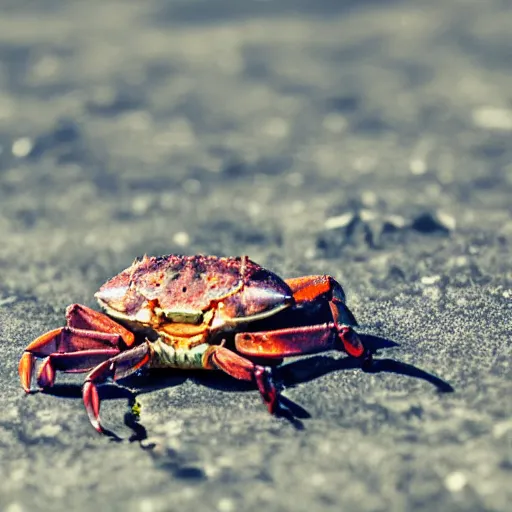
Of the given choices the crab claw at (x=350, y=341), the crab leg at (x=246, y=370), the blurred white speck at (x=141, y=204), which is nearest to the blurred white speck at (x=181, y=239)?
the blurred white speck at (x=141, y=204)

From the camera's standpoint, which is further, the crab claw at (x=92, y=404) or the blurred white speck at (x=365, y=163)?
the blurred white speck at (x=365, y=163)

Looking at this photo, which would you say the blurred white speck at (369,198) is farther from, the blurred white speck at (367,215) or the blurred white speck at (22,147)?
the blurred white speck at (22,147)

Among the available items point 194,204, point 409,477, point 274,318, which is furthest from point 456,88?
point 409,477

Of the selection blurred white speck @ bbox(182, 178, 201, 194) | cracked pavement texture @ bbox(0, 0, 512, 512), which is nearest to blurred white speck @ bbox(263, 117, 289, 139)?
cracked pavement texture @ bbox(0, 0, 512, 512)

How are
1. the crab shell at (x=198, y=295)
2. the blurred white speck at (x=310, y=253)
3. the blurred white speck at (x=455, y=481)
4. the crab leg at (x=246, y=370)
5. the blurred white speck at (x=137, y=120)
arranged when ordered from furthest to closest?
the blurred white speck at (x=137, y=120) → the blurred white speck at (x=310, y=253) → the crab shell at (x=198, y=295) → the crab leg at (x=246, y=370) → the blurred white speck at (x=455, y=481)

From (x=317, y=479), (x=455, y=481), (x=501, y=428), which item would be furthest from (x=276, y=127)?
(x=455, y=481)

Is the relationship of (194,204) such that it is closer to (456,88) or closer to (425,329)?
(425,329)

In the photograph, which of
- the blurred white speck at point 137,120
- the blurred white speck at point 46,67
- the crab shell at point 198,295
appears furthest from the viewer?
the blurred white speck at point 46,67
